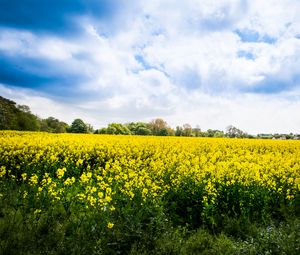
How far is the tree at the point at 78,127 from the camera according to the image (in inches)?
2648

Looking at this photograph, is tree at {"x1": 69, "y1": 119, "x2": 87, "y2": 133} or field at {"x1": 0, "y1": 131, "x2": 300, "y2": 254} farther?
tree at {"x1": 69, "y1": 119, "x2": 87, "y2": 133}

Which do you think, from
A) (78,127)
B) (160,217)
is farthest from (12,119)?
(160,217)

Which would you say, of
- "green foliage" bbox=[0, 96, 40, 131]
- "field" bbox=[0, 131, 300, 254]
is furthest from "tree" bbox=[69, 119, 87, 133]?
"field" bbox=[0, 131, 300, 254]

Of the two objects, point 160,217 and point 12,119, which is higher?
point 12,119

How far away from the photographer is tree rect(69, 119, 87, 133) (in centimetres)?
6725

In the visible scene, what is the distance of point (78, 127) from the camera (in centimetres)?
6750

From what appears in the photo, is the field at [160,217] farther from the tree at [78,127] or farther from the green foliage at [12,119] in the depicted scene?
the tree at [78,127]

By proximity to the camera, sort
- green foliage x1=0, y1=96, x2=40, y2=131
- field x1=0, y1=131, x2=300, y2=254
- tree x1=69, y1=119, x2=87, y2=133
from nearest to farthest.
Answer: field x1=0, y1=131, x2=300, y2=254
green foliage x1=0, y1=96, x2=40, y2=131
tree x1=69, y1=119, x2=87, y2=133

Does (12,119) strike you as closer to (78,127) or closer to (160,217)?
(78,127)

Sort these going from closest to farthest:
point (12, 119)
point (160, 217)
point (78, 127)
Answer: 1. point (160, 217)
2. point (12, 119)
3. point (78, 127)

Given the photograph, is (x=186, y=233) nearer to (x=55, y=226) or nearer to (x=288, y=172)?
(x=55, y=226)

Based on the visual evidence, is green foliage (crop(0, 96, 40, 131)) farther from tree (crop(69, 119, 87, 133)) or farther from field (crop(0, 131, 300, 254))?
field (crop(0, 131, 300, 254))

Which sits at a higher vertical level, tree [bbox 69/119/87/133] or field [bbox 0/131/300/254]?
tree [bbox 69/119/87/133]

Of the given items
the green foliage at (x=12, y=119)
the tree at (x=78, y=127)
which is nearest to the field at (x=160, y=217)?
the green foliage at (x=12, y=119)
